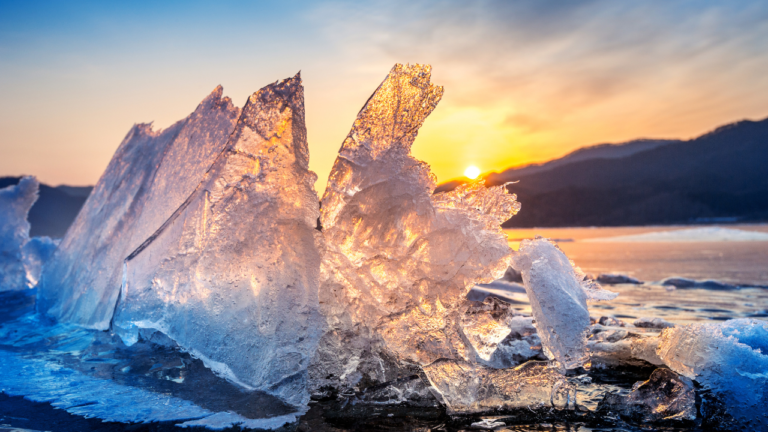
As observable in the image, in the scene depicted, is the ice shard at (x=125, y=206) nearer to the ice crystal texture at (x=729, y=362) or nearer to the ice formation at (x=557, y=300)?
the ice formation at (x=557, y=300)

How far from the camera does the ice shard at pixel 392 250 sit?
2.20 metres

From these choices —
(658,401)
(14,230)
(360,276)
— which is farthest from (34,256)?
(658,401)

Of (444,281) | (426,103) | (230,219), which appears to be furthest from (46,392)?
(426,103)

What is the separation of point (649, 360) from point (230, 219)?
2510 millimetres

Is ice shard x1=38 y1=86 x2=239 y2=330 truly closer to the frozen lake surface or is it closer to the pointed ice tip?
the pointed ice tip

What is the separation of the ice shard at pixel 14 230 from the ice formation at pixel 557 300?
6663mm

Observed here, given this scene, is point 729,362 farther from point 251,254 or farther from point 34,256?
point 34,256

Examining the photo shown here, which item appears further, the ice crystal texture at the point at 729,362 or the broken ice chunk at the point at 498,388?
the broken ice chunk at the point at 498,388

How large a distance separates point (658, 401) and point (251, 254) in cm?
204

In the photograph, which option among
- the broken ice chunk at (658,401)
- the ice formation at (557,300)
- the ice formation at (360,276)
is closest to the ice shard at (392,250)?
the ice formation at (360,276)

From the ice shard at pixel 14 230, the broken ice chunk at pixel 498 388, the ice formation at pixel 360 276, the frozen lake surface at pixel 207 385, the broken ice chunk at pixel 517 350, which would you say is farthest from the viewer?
the ice shard at pixel 14 230

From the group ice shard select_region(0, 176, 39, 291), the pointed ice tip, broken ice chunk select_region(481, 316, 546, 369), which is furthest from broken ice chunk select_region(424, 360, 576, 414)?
ice shard select_region(0, 176, 39, 291)

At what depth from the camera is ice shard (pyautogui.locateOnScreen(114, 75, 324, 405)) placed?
2.25 metres

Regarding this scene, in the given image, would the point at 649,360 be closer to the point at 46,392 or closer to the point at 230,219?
the point at 230,219
